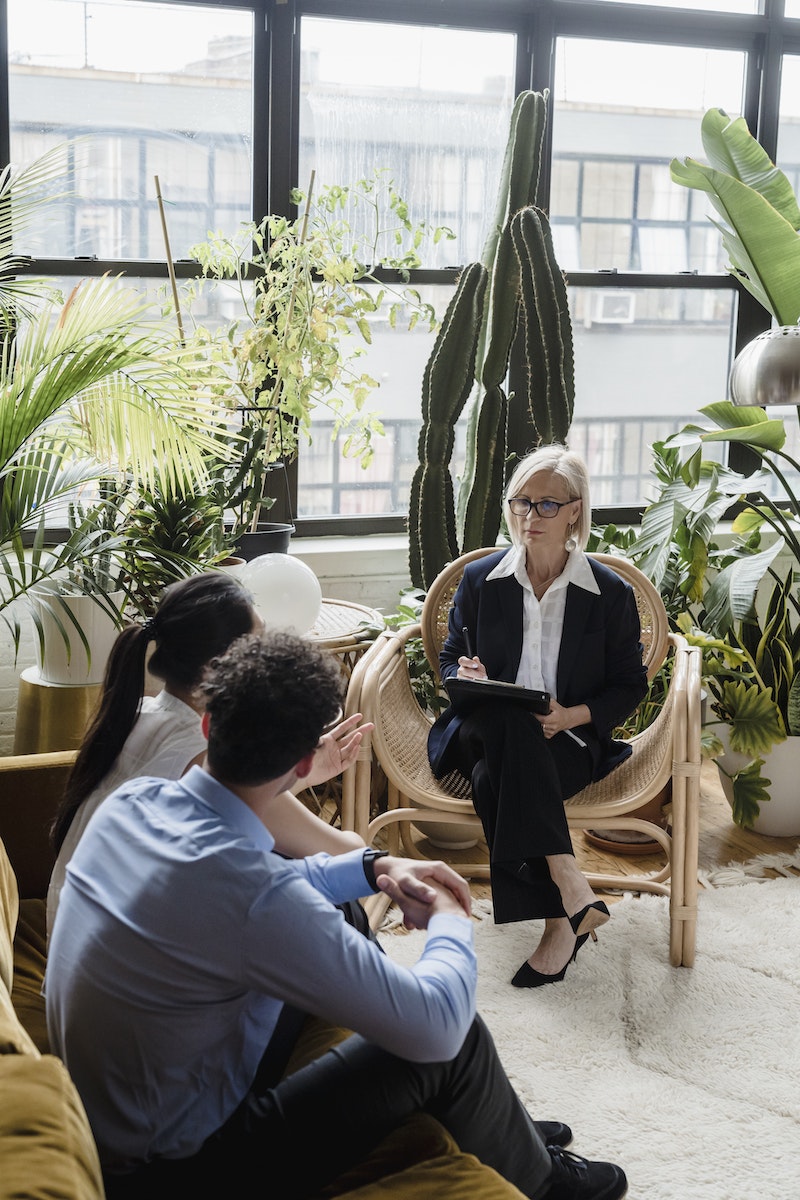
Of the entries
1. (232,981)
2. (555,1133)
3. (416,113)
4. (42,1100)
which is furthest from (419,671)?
(42,1100)

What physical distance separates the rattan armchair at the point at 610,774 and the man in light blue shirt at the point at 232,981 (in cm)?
121

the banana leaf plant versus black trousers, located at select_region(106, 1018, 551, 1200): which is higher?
the banana leaf plant

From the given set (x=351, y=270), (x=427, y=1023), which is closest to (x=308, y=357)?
(x=351, y=270)

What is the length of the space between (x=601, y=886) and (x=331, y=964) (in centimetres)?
193

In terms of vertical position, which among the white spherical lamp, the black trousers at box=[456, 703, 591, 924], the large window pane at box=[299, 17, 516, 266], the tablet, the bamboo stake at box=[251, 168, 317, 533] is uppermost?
the large window pane at box=[299, 17, 516, 266]

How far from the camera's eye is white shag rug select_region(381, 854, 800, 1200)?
6.49 feet

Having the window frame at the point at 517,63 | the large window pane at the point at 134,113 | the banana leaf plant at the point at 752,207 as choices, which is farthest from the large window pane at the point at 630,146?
the large window pane at the point at 134,113

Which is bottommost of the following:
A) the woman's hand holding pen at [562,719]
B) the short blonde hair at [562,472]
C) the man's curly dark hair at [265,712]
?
the woman's hand holding pen at [562,719]

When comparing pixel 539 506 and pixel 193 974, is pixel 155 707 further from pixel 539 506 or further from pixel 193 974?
pixel 539 506

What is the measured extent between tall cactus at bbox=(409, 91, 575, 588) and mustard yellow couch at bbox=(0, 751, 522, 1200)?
158cm

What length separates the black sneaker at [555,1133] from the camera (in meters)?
1.96

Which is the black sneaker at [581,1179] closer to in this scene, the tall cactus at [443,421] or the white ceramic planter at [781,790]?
the white ceramic planter at [781,790]

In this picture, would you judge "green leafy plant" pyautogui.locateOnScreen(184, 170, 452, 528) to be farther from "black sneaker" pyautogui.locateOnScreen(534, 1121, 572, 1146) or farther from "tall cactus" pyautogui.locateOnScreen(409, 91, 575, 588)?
"black sneaker" pyautogui.locateOnScreen(534, 1121, 572, 1146)

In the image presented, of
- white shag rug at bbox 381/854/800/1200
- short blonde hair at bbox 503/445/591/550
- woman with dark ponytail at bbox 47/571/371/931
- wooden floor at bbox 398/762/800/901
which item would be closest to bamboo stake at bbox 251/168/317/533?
short blonde hair at bbox 503/445/591/550
